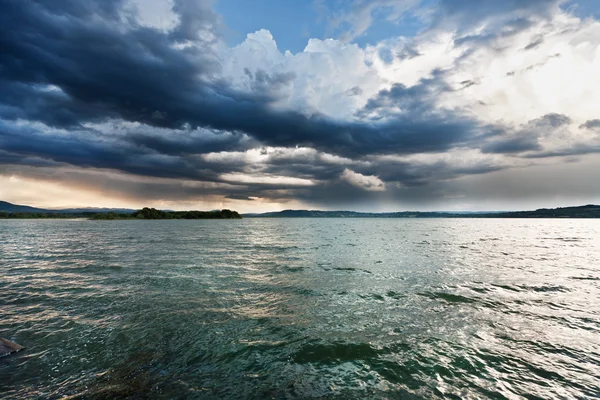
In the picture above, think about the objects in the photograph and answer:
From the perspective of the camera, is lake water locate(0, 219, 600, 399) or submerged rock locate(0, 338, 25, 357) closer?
lake water locate(0, 219, 600, 399)

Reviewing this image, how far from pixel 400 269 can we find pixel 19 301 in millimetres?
29749

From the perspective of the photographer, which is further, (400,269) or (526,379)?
(400,269)

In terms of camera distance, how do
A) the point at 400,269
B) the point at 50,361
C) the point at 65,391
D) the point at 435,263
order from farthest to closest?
the point at 435,263 → the point at 400,269 → the point at 50,361 → the point at 65,391

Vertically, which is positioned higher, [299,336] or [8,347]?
[8,347]

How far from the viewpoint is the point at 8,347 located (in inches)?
428

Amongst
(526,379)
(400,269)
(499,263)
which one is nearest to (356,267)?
(400,269)

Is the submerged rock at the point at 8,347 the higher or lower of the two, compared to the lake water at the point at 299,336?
higher

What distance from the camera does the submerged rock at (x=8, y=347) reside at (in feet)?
34.7

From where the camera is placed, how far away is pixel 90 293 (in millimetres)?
19531

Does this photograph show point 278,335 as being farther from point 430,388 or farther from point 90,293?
point 90,293

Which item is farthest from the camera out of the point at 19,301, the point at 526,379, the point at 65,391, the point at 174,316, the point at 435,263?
the point at 435,263

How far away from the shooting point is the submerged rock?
10.6 m

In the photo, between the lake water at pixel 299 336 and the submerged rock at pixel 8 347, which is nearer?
the lake water at pixel 299 336

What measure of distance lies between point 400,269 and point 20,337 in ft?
91.6
